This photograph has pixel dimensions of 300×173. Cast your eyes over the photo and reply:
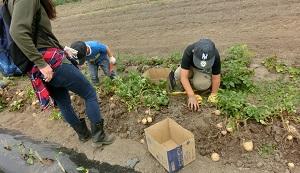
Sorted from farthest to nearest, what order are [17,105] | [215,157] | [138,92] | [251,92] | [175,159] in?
[17,105], [138,92], [251,92], [215,157], [175,159]

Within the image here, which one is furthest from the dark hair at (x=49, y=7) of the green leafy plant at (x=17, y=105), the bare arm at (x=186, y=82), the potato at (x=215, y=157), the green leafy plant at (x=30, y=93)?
the green leafy plant at (x=17, y=105)

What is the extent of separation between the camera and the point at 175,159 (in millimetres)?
3359

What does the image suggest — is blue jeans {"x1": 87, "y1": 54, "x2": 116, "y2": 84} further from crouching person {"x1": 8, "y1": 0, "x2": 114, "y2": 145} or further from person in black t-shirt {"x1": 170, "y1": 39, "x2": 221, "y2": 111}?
crouching person {"x1": 8, "y1": 0, "x2": 114, "y2": 145}

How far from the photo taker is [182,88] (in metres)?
4.32

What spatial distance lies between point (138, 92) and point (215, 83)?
95 centimetres

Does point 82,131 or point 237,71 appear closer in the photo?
point 82,131

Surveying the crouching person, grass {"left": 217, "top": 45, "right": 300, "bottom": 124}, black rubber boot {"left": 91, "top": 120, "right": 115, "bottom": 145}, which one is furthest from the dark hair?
grass {"left": 217, "top": 45, "right": 300, "bottom": 124}

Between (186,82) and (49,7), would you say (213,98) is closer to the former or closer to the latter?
(186,82)

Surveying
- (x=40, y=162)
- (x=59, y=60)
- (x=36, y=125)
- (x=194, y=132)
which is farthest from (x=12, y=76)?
(x=194, y=132)

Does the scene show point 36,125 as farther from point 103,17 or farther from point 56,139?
point 103,17

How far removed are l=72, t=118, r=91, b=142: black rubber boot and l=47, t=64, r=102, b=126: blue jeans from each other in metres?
0.09

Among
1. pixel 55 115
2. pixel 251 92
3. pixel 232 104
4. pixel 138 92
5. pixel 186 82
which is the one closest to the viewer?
pixel 232 104

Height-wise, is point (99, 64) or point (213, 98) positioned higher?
point (99, 64)

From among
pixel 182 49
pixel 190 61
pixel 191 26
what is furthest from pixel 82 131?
pixel 191 26
